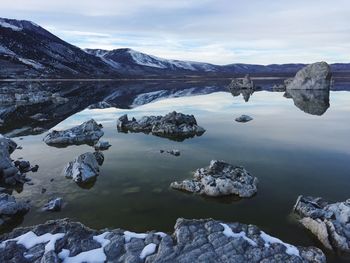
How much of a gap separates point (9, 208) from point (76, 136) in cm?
1851

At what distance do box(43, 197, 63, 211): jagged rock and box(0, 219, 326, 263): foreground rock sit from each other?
4208 mm

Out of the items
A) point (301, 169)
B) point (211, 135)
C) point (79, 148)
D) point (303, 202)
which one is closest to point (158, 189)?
point (303, 202)

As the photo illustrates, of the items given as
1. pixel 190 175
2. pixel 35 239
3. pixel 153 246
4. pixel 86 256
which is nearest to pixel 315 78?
pixel 190 175

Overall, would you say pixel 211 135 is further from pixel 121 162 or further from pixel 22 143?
pixel 22 143

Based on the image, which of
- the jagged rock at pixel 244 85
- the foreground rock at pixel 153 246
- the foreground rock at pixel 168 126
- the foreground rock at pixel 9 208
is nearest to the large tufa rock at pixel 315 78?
the jagged rock at pixel 244 85

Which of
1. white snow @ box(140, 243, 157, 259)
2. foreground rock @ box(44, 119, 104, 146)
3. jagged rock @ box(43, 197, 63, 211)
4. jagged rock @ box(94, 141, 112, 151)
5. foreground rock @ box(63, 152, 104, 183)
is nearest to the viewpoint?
white snow @ box(140, 243, 157, 259)

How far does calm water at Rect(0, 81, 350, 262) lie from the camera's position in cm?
1939

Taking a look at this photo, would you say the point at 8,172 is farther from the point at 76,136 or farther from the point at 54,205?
the point at 76,136

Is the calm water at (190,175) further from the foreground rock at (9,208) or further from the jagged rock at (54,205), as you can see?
the foreground rock at (9,208)

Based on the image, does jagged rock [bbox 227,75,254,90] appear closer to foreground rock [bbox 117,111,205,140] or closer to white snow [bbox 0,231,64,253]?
foreground rock [bbox 117,111,205,140]

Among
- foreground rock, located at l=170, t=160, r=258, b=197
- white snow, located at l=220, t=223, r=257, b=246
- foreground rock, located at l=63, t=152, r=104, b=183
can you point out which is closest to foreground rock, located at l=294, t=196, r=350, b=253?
foreground rock, located at l=170, t=160, r=258, b=197

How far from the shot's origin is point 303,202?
65.4 ft

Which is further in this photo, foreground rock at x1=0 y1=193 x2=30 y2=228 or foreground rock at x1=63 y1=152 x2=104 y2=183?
foreground rock at x1=63 y1=152 x2=104 y2=183

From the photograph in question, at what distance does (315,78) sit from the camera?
103m
